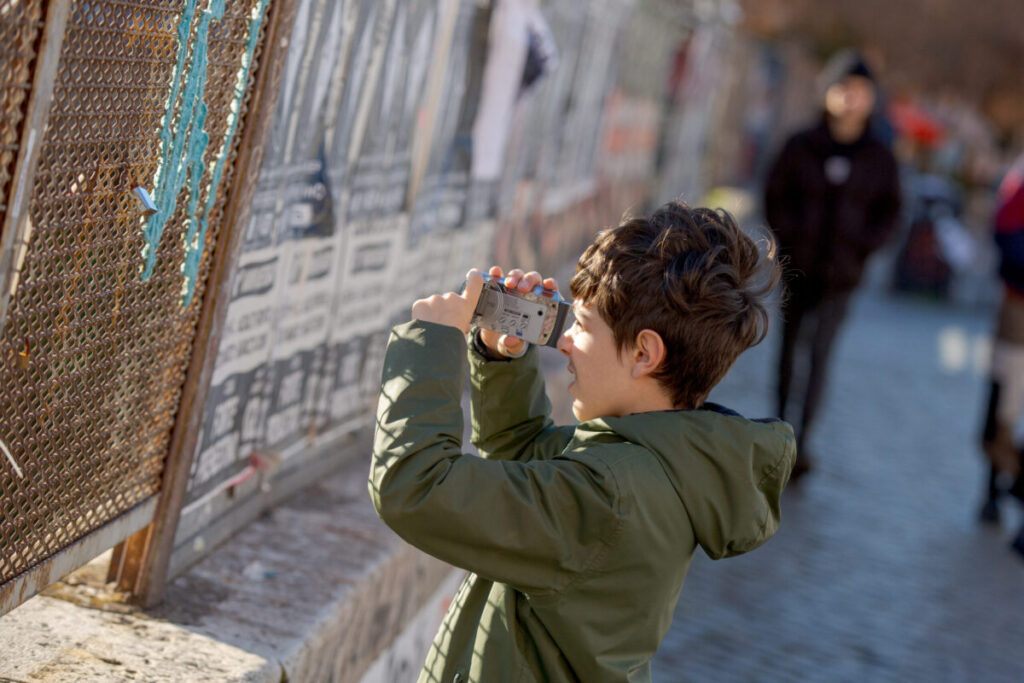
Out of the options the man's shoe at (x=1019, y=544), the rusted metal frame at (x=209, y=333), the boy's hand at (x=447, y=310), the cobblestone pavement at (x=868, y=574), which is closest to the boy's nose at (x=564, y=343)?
the boy's hand at (x=447, y=310)

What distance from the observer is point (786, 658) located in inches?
185

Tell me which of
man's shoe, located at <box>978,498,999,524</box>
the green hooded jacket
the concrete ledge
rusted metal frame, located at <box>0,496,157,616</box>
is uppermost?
the green hooded jacket

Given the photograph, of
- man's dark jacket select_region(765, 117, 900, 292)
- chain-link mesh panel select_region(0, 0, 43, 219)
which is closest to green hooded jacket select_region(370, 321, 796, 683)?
chain-link mesh panel select_region(0, 0, 43, 219)

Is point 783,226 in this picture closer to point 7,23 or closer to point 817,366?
point 817,366

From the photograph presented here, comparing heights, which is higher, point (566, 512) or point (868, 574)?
point (566, 512)

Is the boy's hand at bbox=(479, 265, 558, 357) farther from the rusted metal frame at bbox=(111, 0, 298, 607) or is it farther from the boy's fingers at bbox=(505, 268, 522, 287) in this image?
the rusted metal frame at bbox=(111, 0, 298, 607)

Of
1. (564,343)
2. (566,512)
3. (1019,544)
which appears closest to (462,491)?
(566,512)

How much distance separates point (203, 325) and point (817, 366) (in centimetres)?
511

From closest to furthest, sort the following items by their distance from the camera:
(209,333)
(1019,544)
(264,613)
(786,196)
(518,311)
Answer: (518,311)
(209,333)
(264,613)
(1019,544)
(786,196)

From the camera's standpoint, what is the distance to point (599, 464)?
2.04 m

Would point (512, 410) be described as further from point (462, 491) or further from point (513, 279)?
point (462, 491)

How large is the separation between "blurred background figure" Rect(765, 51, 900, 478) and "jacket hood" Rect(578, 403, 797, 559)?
4.90 meters

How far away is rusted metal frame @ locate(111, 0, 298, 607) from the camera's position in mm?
2484

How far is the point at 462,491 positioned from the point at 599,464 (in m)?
0.24
